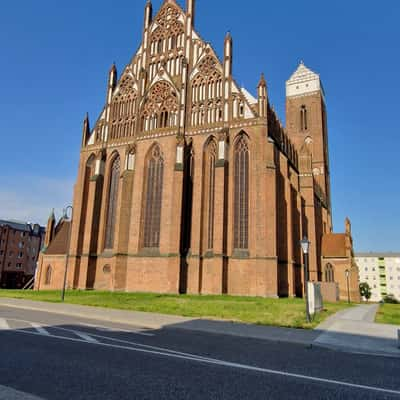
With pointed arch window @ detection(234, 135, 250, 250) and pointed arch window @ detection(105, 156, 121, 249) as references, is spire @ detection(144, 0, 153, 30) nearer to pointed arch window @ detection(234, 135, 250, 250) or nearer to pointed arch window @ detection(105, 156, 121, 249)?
pointed arch window @ detection(105, 156, 121, 249)

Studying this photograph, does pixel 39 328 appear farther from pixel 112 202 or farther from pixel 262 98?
pixel 262 98

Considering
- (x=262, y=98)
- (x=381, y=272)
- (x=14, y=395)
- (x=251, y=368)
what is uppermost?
(x=262, y=98)

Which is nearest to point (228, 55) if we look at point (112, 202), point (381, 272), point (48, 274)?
point (112, 202)

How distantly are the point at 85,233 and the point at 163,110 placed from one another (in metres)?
15.3

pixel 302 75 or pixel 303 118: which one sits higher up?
pixel 302 75

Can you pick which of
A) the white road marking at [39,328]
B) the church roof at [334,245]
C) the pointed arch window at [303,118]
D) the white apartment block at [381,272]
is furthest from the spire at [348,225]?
the white apartment block at [381,272]

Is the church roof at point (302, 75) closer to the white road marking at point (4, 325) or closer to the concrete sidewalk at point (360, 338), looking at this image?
the concrete sidewalk at point (360, 338)

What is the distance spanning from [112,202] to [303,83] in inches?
1632

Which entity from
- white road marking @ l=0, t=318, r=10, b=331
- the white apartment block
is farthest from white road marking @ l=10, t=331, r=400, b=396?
the white apartment block

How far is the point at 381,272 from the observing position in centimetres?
9688

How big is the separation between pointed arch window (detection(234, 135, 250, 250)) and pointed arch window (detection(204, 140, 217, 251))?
2183 millimetres

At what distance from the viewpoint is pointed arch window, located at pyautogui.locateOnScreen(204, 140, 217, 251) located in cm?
2967

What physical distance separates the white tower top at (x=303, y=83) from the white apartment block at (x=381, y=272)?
6151 cm

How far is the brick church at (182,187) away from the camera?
28406 millimetres
